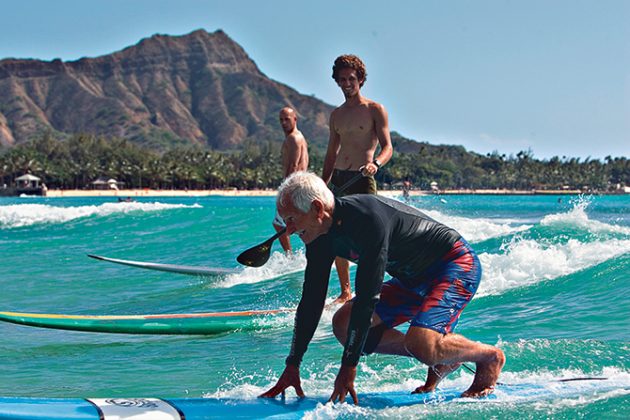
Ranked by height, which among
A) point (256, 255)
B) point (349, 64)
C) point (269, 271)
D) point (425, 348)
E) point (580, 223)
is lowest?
point (269, 271)

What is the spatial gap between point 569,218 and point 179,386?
1273 cm

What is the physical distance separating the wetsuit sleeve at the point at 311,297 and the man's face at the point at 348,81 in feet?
10.4

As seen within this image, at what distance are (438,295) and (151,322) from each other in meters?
4.29

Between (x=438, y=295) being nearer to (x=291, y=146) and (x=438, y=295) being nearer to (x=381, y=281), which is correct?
(x=381, y=281)

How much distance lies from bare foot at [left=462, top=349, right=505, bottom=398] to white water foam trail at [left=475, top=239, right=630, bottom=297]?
5.05 m

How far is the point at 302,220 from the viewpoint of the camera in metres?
4.11

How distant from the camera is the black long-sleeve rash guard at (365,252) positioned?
4156 millimetres

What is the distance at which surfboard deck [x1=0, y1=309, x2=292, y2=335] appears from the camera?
754 cm

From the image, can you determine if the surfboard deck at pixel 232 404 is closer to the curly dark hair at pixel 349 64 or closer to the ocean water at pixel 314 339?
the ocean water at pixel 314 339

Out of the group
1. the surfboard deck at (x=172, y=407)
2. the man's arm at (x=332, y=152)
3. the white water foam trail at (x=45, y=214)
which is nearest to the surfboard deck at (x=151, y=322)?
the man's arm at (x=332, y=152)

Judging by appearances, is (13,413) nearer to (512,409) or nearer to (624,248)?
(512,409)

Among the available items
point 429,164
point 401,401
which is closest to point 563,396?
point 401,401

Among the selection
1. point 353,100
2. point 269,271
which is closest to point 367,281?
point 353,100

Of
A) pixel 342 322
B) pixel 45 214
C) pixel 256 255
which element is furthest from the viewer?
pixel 45 214
